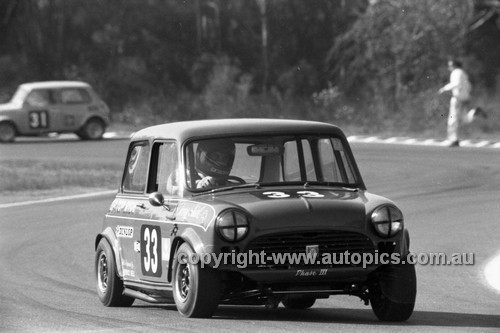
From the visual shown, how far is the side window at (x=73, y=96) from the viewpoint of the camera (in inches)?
1410

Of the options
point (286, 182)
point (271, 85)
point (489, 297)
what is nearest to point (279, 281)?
point (286, 182)

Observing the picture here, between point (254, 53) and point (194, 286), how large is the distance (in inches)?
1742

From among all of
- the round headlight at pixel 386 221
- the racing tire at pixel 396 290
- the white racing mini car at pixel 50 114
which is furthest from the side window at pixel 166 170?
the white racing mini car at pixel 50 114

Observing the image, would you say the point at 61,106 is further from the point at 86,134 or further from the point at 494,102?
the point at 494,102

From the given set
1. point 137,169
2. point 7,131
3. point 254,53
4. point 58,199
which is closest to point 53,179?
point 58,199

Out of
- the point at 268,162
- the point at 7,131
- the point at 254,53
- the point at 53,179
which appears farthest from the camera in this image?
the point at 254,53

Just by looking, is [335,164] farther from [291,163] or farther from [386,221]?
[386,221]

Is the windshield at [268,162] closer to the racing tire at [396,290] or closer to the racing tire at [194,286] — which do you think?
the racing tire at [194,286]

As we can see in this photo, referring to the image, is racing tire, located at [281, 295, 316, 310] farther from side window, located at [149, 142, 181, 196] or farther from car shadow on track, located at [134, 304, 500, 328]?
side window, located at [149, 142, 181, 196]

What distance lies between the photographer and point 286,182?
30.2 ft

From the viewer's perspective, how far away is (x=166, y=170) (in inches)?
378

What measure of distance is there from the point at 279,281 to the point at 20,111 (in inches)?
1085

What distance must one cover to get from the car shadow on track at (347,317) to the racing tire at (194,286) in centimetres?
27

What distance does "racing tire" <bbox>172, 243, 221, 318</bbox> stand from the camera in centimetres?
831
